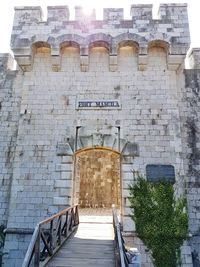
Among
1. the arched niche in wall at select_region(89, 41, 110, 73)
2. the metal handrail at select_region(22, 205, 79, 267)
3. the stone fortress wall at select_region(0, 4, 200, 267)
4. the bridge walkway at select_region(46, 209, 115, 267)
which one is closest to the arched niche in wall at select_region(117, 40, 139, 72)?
the stone fortress wall at select_region(0, 4, 200, 267)

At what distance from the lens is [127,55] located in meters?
7.60

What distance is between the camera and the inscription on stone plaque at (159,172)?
6418mm

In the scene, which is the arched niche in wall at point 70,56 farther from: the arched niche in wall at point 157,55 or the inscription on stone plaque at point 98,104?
the arched niche in wall at point 157,55

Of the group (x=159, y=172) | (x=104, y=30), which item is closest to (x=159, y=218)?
(x=159, y=172)

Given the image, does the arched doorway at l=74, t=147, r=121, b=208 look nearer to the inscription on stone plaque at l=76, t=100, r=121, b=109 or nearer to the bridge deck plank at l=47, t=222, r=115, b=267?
the inscription on stone plaque at l=76, t=100, r=121, b=109

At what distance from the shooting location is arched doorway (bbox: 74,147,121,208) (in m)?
12.2

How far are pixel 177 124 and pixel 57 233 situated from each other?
4.00 m

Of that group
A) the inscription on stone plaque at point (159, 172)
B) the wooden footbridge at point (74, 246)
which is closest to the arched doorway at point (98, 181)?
the inscription on stone plaque at point (159, 172)

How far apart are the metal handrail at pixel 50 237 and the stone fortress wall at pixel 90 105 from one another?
555mm

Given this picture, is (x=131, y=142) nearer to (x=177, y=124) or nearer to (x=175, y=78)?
(x=177, y=124)

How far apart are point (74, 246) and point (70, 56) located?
506 centimetres

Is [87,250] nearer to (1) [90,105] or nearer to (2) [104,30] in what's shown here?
(1) [90,105]

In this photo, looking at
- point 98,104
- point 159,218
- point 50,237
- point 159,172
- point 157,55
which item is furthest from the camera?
point 157,55

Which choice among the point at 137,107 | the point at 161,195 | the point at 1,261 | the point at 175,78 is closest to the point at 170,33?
the point at 175,78
